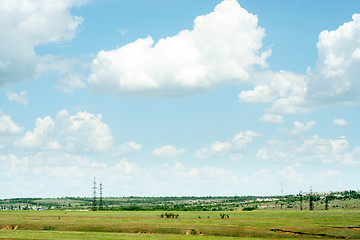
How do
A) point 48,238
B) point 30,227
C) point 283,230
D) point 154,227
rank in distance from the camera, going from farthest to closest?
point 30,227 < point 154,227 < point 283,230 < point 48,238

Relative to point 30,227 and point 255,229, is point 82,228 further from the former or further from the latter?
point 255,229

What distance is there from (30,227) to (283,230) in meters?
60.1

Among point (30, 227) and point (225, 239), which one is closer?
point (225, 239)

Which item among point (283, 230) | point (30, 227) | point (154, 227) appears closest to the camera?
point (283, 230)

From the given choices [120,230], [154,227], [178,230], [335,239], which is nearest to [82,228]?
[120,230]

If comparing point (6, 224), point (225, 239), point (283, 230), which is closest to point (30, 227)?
point (6, 224)

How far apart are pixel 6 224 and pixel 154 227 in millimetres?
39836

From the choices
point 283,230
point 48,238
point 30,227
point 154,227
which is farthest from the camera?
point 30,227

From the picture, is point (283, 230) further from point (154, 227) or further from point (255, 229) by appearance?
point (154, 227)

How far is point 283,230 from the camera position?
8862 cm

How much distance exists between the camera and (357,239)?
79.2 metres

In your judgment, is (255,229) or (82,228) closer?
(255,229)

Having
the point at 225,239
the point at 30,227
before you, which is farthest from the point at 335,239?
the point at 30,227

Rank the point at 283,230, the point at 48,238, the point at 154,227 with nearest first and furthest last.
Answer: the point at 48,238
the point at 283,230
the point at 154,227
